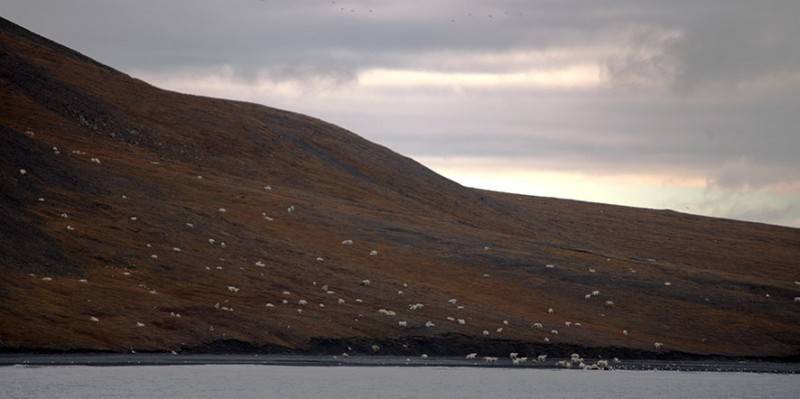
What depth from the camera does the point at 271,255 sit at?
136000 mm

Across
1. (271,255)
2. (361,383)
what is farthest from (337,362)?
(271,255)

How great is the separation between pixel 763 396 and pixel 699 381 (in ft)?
44.9

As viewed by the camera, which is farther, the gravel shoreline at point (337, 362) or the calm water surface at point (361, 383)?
the gravel shoreline at point (337, 362)

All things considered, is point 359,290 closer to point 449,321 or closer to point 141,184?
point 449,321

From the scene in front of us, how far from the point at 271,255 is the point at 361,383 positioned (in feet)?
171

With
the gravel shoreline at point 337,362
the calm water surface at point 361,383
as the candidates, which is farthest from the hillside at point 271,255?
the calm water surface at point 361,383

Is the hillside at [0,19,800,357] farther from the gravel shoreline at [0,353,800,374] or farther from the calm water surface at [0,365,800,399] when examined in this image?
the calm water surface at [0,365,800,399]

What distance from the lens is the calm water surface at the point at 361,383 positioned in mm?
73938

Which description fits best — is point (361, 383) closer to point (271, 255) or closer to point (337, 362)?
point (337, 362)

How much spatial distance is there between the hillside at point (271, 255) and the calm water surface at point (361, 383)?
43.5ft

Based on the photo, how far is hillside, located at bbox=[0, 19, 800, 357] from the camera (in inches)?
4382

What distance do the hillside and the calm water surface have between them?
13248 millimetres

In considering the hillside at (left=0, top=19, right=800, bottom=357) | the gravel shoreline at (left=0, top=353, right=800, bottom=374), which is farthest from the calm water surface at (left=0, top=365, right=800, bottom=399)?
the hillside at (left=0, top=19, right=800, bottom=357)

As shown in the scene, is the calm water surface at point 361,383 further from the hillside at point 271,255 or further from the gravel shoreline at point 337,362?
the hillside at point 271,255
